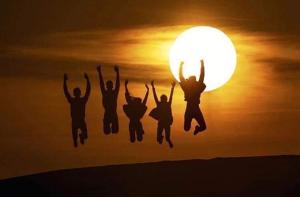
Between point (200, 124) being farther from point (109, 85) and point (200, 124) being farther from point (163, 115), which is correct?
point (109, 85)

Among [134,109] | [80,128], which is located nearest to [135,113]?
[134,109]

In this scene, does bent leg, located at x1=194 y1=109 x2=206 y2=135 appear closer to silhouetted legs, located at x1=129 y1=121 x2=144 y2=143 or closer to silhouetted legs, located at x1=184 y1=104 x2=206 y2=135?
silhouetted legs, located at x1=184 y1=104 x2=206 y2=135

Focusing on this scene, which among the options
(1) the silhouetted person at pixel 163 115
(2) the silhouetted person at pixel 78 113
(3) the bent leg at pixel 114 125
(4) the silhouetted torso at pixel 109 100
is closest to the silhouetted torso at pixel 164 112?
(1) the silhouetted person at pixel 163 115

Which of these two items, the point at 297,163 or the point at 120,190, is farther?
the point at 297,163

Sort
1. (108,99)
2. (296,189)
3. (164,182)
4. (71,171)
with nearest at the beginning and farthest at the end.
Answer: (108,99) → (296,189) → (164,182) → (71,171)

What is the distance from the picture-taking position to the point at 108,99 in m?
16.3

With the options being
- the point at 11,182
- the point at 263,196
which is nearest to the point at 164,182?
the point at 263,196

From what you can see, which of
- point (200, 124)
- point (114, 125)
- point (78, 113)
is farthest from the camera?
point (200, 124)

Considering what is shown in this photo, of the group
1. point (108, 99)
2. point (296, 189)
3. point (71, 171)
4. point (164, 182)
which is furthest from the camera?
point (71, 171)

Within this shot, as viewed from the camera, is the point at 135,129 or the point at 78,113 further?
the point at 135,129

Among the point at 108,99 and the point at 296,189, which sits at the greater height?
the point at 108,99

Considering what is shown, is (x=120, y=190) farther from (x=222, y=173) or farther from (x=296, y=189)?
(x=296, y=189)

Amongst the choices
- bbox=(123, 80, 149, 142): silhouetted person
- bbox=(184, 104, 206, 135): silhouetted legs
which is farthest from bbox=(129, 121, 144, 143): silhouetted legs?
bbox=(184, 104, 206, 135): silhouetted legs

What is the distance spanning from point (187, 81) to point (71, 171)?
10.4m
